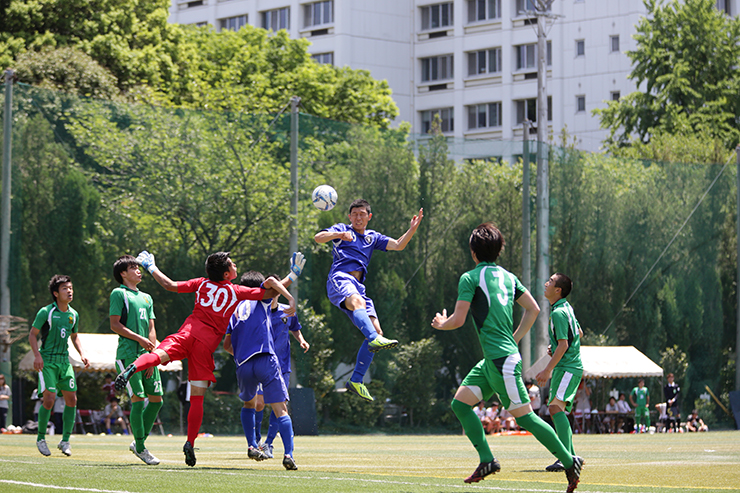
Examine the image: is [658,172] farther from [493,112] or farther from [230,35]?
[493,112]

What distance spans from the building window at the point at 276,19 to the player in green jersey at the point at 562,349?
183ft

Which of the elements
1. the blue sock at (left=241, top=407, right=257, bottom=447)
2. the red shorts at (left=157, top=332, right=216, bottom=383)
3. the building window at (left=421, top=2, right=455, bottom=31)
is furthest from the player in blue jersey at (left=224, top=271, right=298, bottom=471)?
the building window at (left=421, top=2, right=455, bottom=31)

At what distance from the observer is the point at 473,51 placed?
208 ft

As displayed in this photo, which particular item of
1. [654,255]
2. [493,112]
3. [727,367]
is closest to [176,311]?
[654,255]

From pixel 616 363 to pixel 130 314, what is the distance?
66.8ft

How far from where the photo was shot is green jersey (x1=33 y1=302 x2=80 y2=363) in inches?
497

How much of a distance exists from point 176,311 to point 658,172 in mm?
15005

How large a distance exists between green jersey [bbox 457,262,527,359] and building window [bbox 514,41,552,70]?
2152 inches

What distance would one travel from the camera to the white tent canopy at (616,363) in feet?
94.3

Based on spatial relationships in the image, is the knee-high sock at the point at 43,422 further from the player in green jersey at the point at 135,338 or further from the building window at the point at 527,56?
the building window at the point at 527,56

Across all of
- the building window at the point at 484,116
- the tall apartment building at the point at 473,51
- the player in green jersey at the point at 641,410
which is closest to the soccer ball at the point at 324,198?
the player in green jersey at the point at 641,410

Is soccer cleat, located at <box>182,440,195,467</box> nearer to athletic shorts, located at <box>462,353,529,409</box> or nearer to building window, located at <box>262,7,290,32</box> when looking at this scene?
athletic shorts, located at <box>462,353,529,409</box>

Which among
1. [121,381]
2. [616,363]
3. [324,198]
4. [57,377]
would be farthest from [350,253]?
[616,363]

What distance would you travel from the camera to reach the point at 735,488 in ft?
27.7
